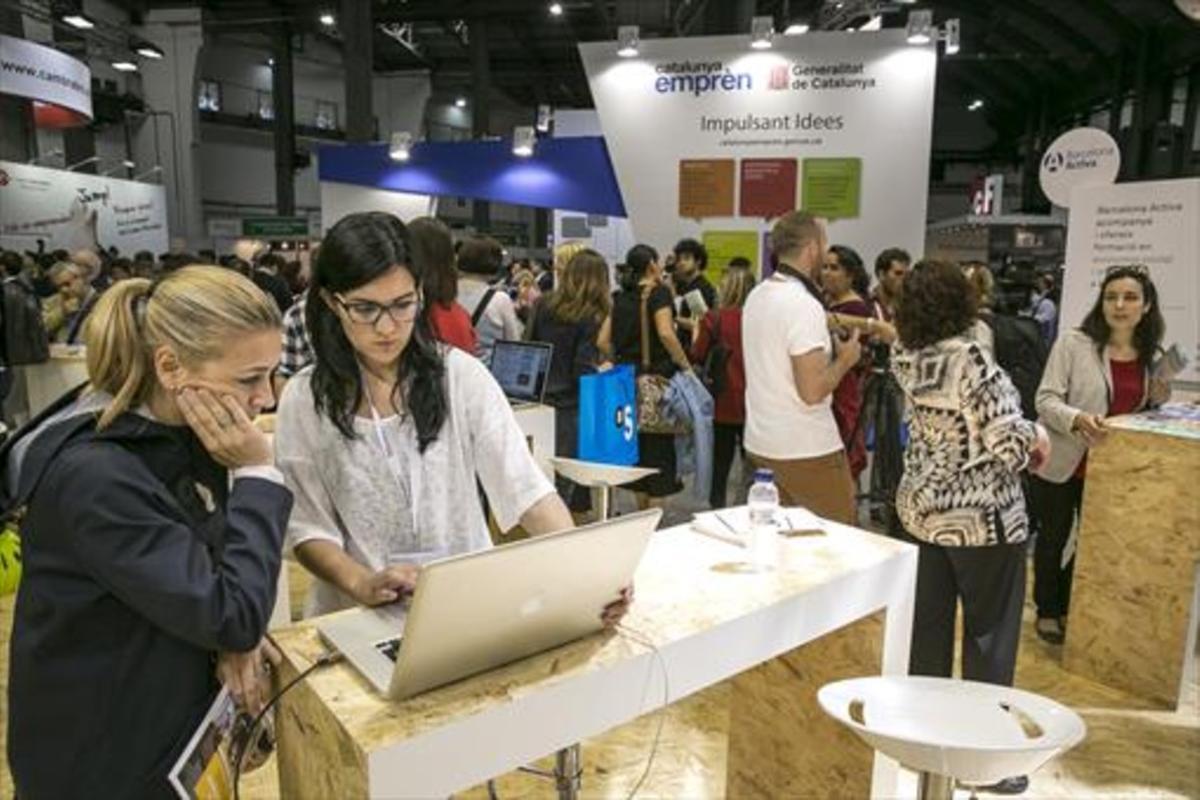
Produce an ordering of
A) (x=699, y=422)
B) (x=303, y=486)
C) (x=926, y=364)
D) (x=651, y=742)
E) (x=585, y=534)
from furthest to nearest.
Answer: (x=699, y=422) < (x=651, y=742) < (x=926, y=364) < (x=303, y=486) < (x=585, y=534)

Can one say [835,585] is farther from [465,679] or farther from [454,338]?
[454,338]

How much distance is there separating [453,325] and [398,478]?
160cm

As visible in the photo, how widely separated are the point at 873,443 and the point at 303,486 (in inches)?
130

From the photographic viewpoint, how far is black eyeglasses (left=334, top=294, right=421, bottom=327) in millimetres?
1382

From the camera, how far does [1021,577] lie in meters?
2.33

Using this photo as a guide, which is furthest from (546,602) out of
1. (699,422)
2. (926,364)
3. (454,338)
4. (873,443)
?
(873,443)

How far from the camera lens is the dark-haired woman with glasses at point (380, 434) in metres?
1.39

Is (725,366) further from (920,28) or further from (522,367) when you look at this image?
Result: (920,28)

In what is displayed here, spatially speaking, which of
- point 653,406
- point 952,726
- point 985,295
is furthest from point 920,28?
point 952,726

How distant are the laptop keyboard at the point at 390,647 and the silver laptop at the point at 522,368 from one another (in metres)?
2.38

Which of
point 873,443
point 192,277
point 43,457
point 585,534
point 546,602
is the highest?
point 192,277

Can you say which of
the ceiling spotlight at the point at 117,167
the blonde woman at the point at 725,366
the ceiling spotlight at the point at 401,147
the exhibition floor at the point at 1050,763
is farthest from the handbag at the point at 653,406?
the ceiling spotlight at the point at 117,167

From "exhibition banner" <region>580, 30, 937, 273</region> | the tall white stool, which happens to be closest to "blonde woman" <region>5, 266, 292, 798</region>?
the tall white stool

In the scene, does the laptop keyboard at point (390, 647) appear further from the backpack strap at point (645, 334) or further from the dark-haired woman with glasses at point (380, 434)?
the backpack strap at point (645, 334)
